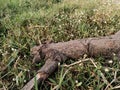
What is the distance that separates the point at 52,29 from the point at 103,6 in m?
1.57

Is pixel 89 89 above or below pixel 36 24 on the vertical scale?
below

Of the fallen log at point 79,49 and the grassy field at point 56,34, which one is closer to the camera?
the grassy field at point 56,34

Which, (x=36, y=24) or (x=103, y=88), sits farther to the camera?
(x=36, y=24)

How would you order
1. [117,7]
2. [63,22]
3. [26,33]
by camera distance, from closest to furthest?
[26,33] < [63,22] < [117,7]

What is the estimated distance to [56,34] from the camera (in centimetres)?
423

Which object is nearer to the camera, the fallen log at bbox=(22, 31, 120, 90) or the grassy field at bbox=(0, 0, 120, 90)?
the grassy field at bbox=(0, 0, 120, 90)

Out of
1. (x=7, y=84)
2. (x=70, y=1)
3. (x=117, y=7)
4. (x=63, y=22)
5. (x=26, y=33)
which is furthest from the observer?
(x=70, y=1)

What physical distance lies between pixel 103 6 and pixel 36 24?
1.65 metres

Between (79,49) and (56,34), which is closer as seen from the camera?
(79,49)

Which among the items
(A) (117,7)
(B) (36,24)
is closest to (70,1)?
(A) (117,7)

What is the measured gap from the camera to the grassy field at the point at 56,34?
3.01 metres

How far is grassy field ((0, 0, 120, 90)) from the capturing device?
3.01 m

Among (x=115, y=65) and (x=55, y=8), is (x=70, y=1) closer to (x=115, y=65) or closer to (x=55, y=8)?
(x=55, y=8)

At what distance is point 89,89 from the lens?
2861mm
